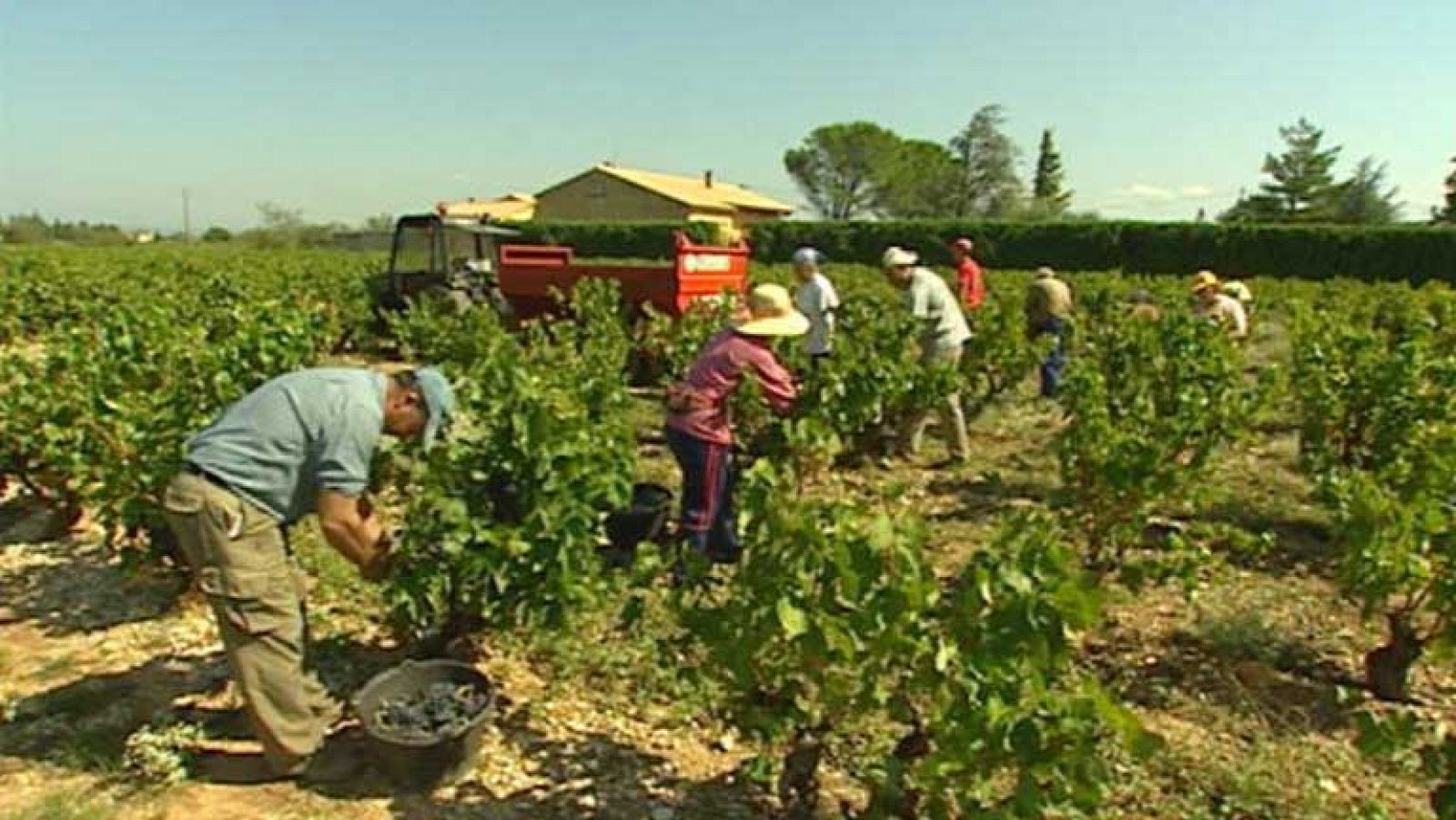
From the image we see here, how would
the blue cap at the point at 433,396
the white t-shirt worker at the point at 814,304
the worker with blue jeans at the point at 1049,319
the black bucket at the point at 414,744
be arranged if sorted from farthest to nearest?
the worker with blue jeans at the point at 1049,319, the white t-shirt worker at the point at 814,304, the blue cap at the point at 433,396, the black bucket at the point at 414,744

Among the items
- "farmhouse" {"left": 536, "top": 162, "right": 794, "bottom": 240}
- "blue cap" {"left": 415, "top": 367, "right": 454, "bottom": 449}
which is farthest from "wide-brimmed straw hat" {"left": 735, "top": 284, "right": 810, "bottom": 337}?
"farmhouse" {"left": 536, "top": 162, "right": 794, "bottom": 240}

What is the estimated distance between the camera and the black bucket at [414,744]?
3.20m

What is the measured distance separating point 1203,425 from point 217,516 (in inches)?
181

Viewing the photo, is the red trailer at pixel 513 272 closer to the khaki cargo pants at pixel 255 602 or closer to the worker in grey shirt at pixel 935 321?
the worker in grey shirt at pixel 935 321

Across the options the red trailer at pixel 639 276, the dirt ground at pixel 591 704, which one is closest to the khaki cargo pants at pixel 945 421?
the dirt ground at pixel 591 704

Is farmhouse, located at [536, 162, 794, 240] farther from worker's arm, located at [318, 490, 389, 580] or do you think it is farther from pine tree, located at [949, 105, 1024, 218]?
worker's arm, located at [318, 490, 389, 580]

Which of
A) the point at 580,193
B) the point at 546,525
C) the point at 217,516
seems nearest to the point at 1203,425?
the point at 546,525

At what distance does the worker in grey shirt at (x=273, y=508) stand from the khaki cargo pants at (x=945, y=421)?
481cm

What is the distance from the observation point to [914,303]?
718cm

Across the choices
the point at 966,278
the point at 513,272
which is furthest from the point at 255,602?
the point at 513,272

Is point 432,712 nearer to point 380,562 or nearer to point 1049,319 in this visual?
point 380,562

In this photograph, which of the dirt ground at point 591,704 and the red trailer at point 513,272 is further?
the red trailer at point 513,272

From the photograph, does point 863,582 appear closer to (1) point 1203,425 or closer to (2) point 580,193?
(1) point 1203,425

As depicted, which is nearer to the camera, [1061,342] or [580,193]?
[1061,342]
